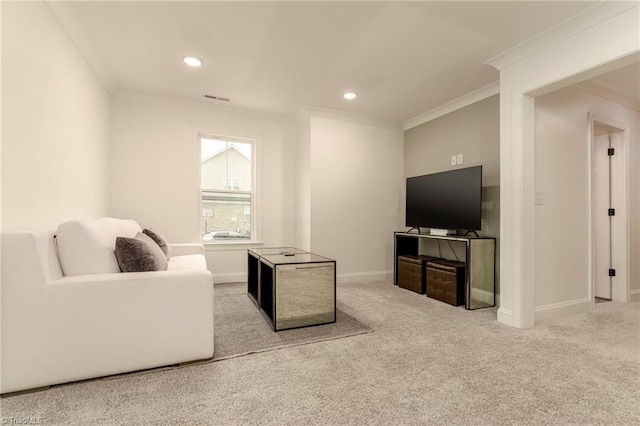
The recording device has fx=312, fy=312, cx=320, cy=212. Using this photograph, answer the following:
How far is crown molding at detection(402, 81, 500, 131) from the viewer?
139 inches

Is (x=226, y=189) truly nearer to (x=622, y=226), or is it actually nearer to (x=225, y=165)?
(x=225, y=165)

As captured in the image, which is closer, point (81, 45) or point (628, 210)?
point (81, 45)

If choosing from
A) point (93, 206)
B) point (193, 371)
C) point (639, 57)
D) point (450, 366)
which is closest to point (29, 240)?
point (193, 371)

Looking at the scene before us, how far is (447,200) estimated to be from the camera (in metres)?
3.76

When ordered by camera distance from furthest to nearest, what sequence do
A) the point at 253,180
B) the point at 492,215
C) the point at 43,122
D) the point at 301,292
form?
1. the point at 253,180
2. the point at 492,215
3. the point at 301,292
4. the point at 43,122

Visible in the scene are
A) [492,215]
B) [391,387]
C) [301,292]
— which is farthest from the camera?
[492,215]

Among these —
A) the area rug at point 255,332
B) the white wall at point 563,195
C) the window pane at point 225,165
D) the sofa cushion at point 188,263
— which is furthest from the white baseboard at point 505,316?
the window pane at point 225,165

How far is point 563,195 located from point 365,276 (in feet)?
8.54

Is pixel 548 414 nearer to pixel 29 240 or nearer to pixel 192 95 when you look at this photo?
pixel 29 240

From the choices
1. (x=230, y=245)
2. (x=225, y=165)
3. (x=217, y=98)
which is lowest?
(x=230, y=245)

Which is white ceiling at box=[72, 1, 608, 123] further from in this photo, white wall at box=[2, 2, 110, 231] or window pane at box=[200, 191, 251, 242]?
window pane at box=[200, 191, 251, 242]

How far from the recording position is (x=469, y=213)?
3439mm

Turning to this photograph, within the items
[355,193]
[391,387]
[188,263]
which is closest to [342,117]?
[355,193]

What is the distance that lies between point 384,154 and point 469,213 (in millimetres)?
1825
